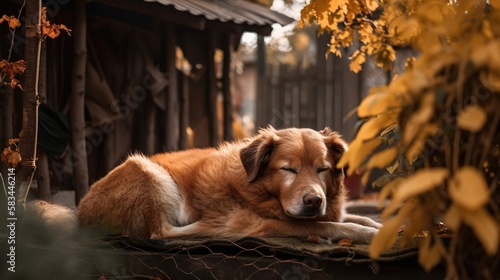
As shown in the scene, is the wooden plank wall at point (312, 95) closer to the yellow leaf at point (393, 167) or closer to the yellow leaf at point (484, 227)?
the yellow leaf at point (393, 167)

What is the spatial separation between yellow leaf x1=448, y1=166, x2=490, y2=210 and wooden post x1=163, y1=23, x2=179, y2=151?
7.61 meters

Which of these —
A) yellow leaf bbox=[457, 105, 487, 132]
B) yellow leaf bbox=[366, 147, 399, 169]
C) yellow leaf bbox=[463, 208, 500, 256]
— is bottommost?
yellow leaf bbox=[463, 208, 500, 256]

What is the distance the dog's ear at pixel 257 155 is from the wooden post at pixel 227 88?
5.82 metres

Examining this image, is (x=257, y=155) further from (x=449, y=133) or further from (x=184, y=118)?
(x=184, y=118)

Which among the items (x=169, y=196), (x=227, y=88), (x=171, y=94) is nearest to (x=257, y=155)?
(x=169, y=196)

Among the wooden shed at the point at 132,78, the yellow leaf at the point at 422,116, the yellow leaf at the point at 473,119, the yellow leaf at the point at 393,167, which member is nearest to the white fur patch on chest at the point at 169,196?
the yellow leaf at the point at 393,167

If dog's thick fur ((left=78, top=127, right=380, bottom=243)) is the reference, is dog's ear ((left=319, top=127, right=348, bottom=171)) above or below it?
above

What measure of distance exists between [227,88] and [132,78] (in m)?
2.23

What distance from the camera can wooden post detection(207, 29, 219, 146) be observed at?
10.6 meters

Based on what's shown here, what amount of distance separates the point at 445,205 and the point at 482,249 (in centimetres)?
26

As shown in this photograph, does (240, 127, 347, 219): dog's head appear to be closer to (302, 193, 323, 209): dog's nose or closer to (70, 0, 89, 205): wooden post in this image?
(302, 193, 323, 209): dog's nose

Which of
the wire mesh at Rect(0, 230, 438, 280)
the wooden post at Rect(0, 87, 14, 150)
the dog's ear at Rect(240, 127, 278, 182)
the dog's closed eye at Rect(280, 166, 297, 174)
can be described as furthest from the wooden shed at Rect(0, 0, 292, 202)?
the dog's closed eye at Rect(280, 166, 297, 174)

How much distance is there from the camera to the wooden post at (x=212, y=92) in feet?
34.7

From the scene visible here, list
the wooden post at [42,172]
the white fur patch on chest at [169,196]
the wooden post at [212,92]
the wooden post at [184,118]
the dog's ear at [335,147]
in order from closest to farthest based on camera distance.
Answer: the dog's ear at [335,147] → the white fur patch on chest at [169,196] → the wooden post at [42,172] → the wooden post at [184,118] → the wooden post at [212,92]
